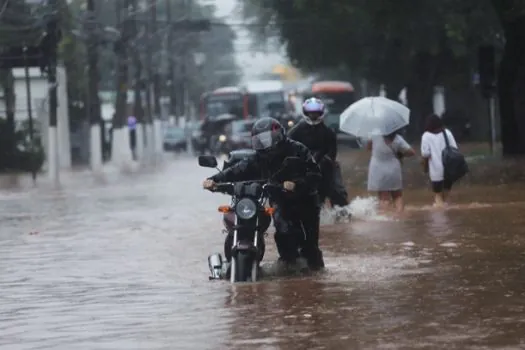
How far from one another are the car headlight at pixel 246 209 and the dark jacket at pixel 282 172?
449 mm

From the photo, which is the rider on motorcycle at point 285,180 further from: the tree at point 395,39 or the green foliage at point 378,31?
the tree at point 395,39

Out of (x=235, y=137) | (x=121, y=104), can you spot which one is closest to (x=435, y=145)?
(x=121, y=104)

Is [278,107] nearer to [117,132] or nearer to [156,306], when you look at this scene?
[117,132]

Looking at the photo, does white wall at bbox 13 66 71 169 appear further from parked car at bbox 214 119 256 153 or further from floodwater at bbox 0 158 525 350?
floodwater at bbox 0 158 525 350

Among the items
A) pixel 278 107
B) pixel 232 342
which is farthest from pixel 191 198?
pixel 278 107

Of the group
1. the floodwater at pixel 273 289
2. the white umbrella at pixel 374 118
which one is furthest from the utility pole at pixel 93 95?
the white umbrella at pixel 374 118

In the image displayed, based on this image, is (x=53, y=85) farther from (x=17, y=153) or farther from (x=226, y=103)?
(x=226, y=103)

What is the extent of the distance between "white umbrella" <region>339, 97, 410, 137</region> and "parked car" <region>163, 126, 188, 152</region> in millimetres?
64944

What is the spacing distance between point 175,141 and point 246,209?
246 feet

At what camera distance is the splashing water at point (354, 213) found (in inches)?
824

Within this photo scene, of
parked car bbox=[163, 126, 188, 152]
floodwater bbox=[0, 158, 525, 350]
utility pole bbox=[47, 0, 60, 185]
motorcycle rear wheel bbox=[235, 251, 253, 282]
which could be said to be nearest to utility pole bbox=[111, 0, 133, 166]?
utility pole bbox=[47, 0, 60, 185]

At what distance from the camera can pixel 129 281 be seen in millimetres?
14695

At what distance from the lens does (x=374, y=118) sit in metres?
21.8

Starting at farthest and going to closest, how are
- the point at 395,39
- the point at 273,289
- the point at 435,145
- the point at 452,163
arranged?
the point at 395,39 < the point at 435,145 < the point at 452,163 < the point at 273,289
